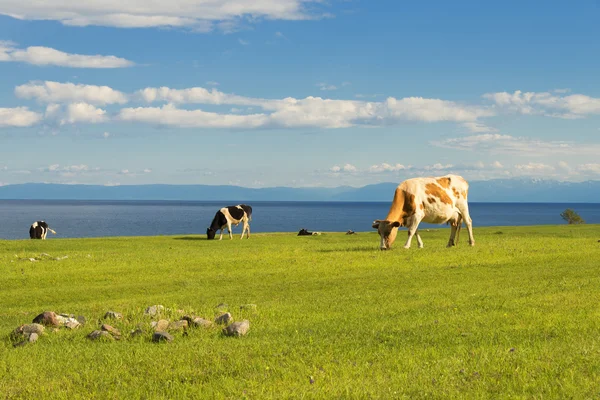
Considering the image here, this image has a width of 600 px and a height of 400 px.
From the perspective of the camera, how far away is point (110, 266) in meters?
25.0

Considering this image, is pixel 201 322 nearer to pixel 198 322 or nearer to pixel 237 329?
pixel 198 322

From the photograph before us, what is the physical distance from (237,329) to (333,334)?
1.77 metres

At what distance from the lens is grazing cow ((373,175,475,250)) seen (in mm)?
27688

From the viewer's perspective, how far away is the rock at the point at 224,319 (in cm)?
1295

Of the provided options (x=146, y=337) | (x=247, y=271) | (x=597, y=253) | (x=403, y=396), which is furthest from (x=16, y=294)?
(x=597, y=253)

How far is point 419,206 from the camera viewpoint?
28.1 m

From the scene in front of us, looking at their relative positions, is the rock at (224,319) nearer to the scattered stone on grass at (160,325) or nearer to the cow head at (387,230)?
the scattered stone on grass at (160,325)

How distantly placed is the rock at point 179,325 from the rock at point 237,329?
32.2 inches

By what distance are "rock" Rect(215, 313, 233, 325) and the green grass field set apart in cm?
47

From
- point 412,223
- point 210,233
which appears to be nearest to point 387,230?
point 412,223

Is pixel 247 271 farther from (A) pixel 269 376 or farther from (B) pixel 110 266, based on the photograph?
(A) pixel 269 376

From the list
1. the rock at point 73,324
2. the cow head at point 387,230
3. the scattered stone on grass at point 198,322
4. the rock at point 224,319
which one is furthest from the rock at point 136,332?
the cow head at point 387,230

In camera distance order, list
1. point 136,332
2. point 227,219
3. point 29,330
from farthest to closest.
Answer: point 227,219 < point 29,330 < point 136,332

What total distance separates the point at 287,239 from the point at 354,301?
27443 millimetres
